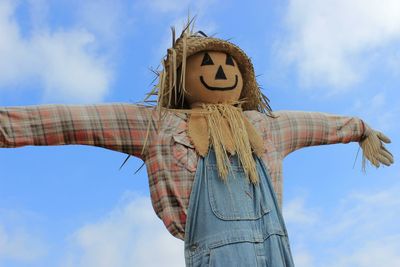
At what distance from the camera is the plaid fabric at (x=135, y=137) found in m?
2.50

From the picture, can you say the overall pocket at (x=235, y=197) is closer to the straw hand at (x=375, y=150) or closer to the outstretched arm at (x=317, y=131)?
the outstretched arm at (x=317, y=131)

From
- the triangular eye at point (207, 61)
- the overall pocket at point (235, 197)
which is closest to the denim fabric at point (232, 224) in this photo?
the overall pocket at point (235, 197)

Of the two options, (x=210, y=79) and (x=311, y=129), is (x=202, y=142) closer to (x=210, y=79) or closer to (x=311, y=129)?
(x=210, y=79)

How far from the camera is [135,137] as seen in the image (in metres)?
2.63

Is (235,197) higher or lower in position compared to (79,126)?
lower

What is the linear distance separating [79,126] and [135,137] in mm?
210

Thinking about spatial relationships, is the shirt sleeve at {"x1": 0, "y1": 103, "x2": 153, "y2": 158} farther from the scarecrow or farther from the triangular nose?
the triangular nose

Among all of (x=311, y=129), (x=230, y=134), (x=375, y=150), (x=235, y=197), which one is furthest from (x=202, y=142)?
(x=375, y=150)

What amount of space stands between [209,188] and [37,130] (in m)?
0.64

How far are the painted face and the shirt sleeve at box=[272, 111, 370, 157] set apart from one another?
0.27 meters

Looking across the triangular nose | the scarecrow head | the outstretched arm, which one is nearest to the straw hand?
the outstretched arm

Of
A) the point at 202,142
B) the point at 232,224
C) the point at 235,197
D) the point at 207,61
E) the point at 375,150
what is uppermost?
the point at 207,61

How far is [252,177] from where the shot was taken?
2590mm

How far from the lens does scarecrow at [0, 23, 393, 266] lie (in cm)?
Answer: 248
